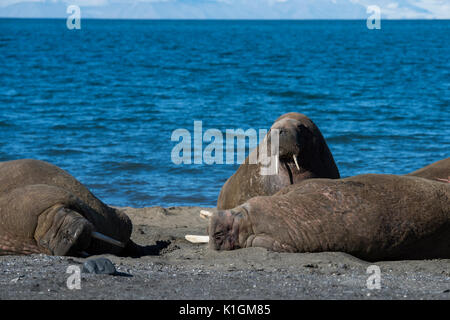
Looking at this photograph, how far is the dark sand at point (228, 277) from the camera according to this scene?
462 centimetres

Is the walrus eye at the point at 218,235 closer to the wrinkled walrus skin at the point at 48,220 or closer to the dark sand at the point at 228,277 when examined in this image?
the dark sand at the point at 228,277

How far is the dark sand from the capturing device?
15.2 ft

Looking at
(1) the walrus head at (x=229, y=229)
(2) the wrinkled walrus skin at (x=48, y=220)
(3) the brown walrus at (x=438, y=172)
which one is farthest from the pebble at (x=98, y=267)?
(3) the brown walrus at (x=438, y=172)

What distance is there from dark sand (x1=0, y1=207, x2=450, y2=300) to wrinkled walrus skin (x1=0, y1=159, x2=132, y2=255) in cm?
29

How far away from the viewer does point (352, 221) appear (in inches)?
254

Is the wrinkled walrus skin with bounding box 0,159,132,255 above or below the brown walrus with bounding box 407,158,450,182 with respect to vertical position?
below

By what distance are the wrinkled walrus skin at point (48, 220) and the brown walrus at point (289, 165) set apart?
1.80m

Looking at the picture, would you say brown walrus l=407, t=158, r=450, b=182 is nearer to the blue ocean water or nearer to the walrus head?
the walrus head

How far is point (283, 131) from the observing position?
806 centimetres

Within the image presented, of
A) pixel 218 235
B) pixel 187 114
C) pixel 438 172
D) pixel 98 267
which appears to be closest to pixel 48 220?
pixel 98 267

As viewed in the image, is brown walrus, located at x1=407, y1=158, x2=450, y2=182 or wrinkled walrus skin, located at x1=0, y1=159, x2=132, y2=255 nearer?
wrinkled walrus skin, located at x1=0, y1=159, x2=132, y2=255

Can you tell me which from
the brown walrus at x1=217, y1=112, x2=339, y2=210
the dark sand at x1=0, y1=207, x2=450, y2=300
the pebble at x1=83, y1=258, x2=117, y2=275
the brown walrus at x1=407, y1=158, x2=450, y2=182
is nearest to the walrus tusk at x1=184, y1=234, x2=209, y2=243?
the dark sand at x1=0, y1=207, x2=450, y2=300

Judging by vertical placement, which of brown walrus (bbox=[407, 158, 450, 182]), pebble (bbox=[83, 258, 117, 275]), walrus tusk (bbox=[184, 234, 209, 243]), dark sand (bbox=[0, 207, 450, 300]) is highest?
brown walrus (bbox=[407, 158, 450, 182])
